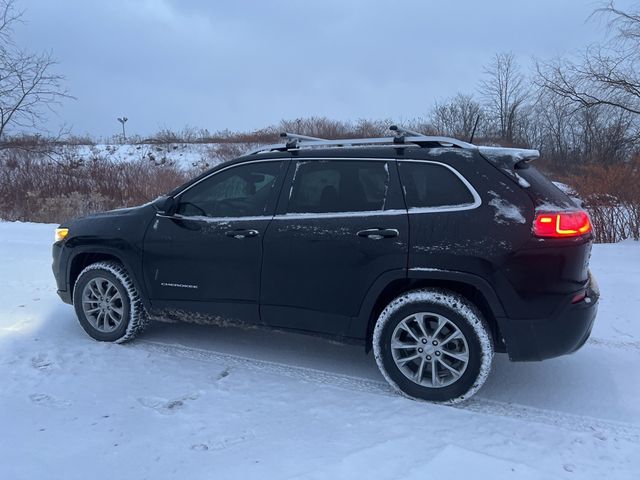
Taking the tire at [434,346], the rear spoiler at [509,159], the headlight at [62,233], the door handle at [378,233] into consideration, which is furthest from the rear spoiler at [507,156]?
the headlight at [62,233]

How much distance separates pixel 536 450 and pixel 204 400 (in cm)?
214

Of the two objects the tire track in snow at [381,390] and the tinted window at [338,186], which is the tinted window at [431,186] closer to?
the tinted window at [338,186]

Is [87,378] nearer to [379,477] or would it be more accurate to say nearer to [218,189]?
[218,189]

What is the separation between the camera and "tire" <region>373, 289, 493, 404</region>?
3340 mm

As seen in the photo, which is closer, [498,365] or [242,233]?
[242,233]

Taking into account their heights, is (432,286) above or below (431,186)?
below

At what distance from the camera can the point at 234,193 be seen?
14.0 feet

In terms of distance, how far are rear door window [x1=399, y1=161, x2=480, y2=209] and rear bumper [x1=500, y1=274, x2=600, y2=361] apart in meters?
0.87

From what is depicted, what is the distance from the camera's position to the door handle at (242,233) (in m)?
3.96

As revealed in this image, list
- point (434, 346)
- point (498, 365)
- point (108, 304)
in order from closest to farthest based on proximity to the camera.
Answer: point (434, 346) → point (498, 365) → point (108, 304)

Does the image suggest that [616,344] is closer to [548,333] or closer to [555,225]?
[548,333]

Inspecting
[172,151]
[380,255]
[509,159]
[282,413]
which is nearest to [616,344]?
[509,159]

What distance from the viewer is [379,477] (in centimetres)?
263

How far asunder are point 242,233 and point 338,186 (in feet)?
2.80
